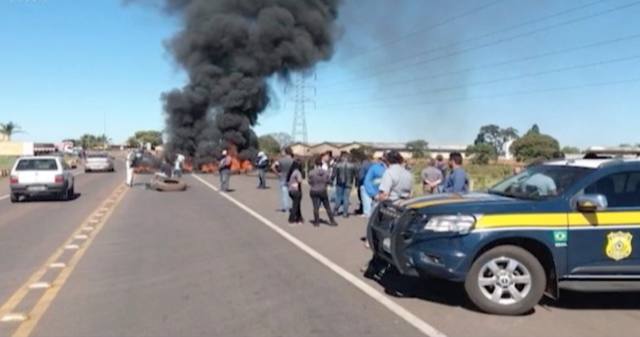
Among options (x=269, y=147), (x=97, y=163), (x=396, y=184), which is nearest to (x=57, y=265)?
(x=396, y=184)

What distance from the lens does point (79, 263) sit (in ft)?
32.1

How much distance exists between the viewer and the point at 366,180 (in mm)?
14680

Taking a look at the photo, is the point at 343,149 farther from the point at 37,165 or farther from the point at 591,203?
the point at 591,203

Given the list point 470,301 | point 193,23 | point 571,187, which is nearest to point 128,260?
point 470,301

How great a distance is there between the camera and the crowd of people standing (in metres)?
10.6

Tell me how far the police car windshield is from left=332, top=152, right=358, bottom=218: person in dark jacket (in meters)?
9.16

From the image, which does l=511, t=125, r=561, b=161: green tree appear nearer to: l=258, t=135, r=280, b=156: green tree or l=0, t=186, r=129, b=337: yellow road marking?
l=258, t=135, r=280, b=156: green tree

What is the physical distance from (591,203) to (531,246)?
69cm

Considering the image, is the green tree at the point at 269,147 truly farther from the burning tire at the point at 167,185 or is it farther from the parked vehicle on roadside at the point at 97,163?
the burning tire at the point at 167,185

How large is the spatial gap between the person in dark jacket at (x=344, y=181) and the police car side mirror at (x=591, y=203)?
34.6ft

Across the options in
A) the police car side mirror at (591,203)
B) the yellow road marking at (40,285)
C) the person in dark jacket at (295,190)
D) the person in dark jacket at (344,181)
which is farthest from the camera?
the person in dark jacket at (344,181)

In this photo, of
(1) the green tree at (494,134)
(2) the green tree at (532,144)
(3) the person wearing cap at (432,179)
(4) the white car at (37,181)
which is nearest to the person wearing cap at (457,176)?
(3) the person wearing cap at (432,179)

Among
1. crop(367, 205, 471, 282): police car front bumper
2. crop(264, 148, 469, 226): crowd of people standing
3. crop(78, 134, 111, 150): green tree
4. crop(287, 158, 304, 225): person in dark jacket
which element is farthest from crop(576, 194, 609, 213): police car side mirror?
crop(78, 134, 111, 150): green tree

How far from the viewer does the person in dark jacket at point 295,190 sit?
15195mm
